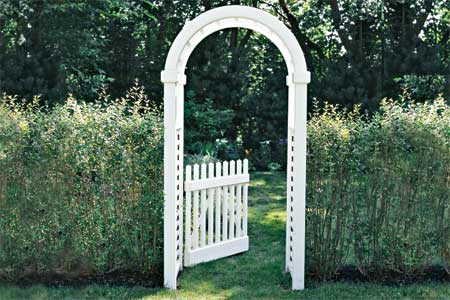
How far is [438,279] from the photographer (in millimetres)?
5312

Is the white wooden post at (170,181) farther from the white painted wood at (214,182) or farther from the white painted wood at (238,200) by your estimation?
the white painted wood at (238,200)

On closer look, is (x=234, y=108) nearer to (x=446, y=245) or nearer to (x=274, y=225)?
(x=274, y=225)

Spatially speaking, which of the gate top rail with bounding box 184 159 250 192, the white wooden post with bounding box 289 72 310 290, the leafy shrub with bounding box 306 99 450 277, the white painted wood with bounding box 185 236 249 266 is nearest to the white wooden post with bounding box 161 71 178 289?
the gate top rail with bounding box 184 159 250 192

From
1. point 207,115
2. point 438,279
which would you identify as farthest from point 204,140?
point 438,279

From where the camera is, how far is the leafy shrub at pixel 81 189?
16.5 ft

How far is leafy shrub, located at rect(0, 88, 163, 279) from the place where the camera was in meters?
5.04

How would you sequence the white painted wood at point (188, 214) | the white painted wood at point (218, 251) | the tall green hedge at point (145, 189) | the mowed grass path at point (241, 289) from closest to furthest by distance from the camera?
the mowed grass path at point (241, 289), the tall green hedge at point (145, 189), the white painted wood at point (188, 214), the white painted wood at point (218, 251)

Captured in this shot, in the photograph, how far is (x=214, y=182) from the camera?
5926 millimetres

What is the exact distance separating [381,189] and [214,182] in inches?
66.7

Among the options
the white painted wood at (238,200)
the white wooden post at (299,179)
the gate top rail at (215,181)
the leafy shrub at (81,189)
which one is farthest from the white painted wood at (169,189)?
the white painted wood at (238,200)

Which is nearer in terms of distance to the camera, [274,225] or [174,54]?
[174,54]

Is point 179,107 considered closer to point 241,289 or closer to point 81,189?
point 81,189

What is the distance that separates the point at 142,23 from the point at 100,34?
109 cm

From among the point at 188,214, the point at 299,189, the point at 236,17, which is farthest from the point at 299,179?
the point at 236,17
